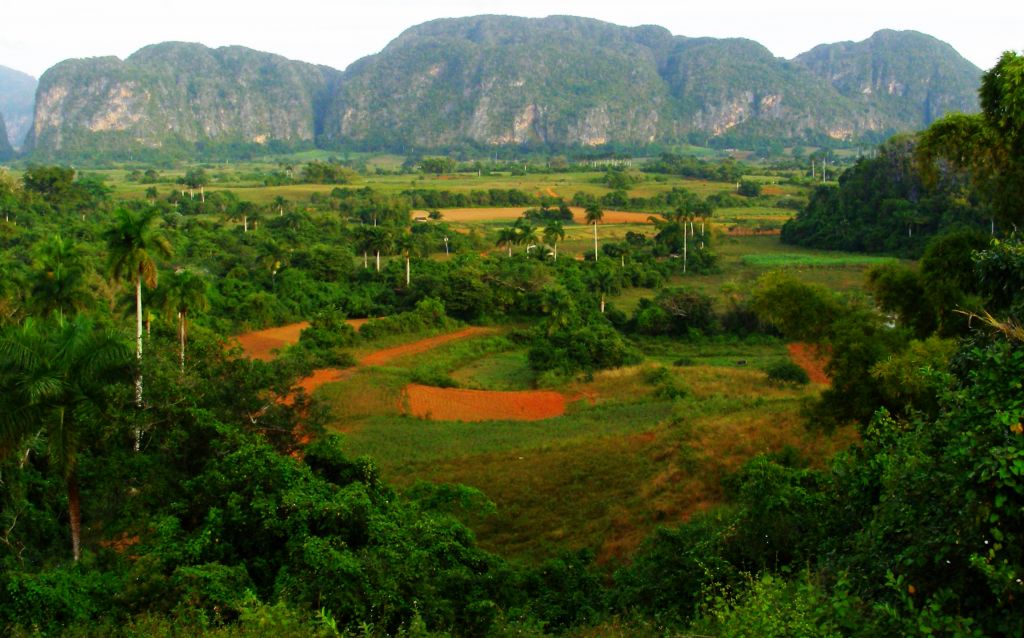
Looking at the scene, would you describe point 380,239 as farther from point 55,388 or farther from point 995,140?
point 995,140

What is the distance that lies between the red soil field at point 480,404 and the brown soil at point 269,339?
25.5 feet

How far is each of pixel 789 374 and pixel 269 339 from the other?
19669mm

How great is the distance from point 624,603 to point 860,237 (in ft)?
174

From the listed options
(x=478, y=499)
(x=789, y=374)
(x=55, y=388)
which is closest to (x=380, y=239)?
(x=789, y=374)

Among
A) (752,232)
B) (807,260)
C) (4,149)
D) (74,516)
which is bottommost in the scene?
(807,260)

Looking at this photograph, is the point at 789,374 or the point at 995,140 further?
the point at 789,374

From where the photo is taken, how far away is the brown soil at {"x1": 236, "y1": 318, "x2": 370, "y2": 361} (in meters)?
32.0

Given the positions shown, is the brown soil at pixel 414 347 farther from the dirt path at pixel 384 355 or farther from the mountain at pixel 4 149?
the mountain at pixel 4 149

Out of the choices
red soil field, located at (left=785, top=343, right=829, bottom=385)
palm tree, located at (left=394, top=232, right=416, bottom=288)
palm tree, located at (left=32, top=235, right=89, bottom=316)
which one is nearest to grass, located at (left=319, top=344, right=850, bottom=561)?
red soil field, located at (left=785, top=343, right=829, bottom=385)

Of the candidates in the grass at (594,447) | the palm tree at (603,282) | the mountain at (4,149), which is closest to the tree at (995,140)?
the grass at (594,447)

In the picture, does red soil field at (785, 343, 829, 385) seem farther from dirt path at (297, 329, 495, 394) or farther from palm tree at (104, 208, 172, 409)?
palm tree at (104, 208, 172, 409)

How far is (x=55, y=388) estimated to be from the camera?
10.5 meters

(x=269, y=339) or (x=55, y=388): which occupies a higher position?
(x=55, y=388)

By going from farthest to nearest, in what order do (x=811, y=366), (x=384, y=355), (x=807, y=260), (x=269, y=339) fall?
(x=807, y=260) → (x=269, y=339) → (x=384, y=355) → (x=811, y=366)
